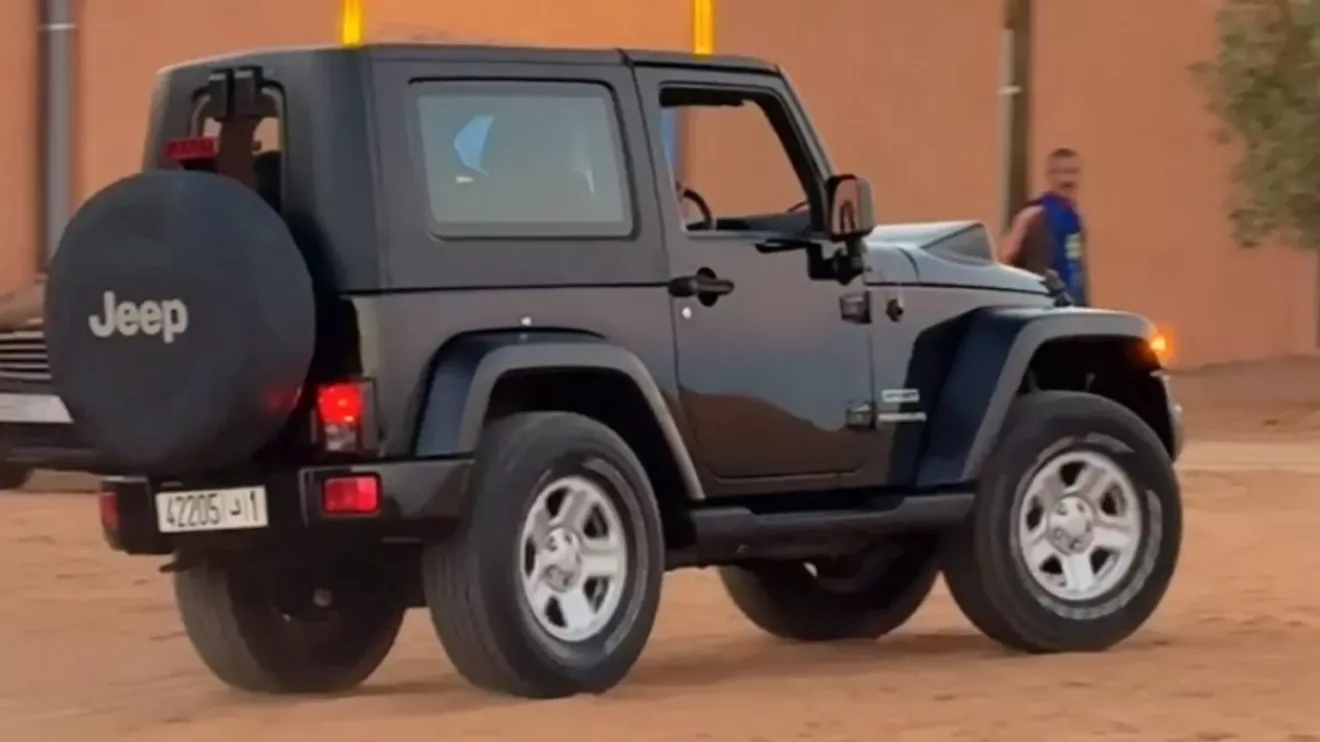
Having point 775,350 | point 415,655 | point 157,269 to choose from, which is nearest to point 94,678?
point 415,655

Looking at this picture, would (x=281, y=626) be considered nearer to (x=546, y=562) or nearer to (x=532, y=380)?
(x=546, y=562)

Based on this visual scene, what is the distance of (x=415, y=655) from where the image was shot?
9.72m

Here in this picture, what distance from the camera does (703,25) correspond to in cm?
2414

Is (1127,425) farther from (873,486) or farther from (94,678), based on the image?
(94,678)

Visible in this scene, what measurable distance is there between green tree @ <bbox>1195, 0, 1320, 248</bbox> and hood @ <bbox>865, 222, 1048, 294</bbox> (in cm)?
1230

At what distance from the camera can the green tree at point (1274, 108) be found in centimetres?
2188

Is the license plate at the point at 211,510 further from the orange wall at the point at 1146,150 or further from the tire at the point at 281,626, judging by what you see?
the orange wall at the point at 1146,150

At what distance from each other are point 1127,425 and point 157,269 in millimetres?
3416

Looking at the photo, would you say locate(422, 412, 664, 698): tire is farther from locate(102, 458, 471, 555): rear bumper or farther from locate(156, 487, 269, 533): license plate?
locate(156, 487, 269, 533): license plate

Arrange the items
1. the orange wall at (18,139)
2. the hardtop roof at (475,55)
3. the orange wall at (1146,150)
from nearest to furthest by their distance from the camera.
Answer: the hardtop roof at (475,55) → the orange wall at (18,139) → the orange wall at (1146,150)

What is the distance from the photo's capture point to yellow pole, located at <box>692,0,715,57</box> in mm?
24062

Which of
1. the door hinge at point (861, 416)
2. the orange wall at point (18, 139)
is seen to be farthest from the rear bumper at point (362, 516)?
the orange wall at point (18, 139)

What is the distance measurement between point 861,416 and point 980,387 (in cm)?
43

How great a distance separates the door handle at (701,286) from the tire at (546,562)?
0.52m
